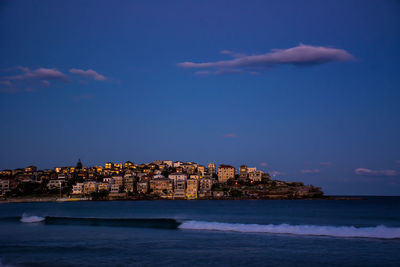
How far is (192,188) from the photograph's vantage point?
368 feet

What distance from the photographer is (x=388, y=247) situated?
56.1 feet

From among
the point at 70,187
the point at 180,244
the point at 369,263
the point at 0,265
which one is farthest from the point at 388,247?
the point at 70,187

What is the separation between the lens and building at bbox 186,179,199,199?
11044cm

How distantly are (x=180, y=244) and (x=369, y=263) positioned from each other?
26.6 feet

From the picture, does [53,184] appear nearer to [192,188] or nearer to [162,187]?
[162,187]

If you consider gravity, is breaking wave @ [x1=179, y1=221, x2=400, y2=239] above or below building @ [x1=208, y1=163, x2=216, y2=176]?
below

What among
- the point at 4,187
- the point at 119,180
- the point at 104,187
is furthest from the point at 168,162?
the point at 4,187

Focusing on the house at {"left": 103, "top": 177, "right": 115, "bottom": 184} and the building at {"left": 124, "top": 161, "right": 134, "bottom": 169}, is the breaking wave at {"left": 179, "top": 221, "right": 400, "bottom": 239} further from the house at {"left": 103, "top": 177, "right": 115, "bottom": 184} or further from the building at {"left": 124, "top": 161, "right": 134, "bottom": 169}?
the building at {"left": 124, "top": 161, "right": 134, "bottom": 169}

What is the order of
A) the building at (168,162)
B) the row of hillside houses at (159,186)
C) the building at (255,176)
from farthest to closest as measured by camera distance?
1. the building at (168,162)
2. the building at (255,176)
3. the row of hillside houses at (159,186)

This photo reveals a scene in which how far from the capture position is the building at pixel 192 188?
110 m

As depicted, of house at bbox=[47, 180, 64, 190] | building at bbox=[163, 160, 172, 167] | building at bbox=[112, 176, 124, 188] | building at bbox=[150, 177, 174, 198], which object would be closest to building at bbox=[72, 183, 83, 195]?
house at bbox=[47, 180, 64, 190]

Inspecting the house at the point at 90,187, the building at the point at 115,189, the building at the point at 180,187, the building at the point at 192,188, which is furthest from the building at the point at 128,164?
the building at the point at 192,188

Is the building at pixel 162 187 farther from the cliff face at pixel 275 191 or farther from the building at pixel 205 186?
the cliff face at pixel 275 191

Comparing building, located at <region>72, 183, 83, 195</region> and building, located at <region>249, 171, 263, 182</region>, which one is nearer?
building, located at <region>72, 183, 83, 195</region>
